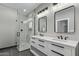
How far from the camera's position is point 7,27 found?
150 inches

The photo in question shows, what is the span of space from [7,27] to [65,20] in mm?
3586

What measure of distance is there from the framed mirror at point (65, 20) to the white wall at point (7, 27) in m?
3.15

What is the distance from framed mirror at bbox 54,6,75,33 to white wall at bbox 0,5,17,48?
315 cm

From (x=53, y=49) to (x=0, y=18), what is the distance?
3631mm

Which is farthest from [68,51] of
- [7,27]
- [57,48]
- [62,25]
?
[7,27]

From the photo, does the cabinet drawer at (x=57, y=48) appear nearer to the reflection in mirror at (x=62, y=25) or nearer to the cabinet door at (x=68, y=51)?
the cabinet door at (x=68, y=51)

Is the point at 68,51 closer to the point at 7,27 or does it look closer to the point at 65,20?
the point at 65,20

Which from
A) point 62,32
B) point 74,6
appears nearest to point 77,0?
point 74,6

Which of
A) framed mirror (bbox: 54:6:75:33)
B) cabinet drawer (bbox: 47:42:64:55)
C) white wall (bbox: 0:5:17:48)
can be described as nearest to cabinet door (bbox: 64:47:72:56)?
cabinet drawer (bbox: 47:42:64:55)

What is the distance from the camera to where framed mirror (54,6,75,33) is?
1.75m

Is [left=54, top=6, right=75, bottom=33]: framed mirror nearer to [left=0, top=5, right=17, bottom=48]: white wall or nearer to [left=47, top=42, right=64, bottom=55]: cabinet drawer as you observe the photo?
[left=47, top=42, right=64, bottom=55]: cabinet drawer

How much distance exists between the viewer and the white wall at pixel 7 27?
3588mm

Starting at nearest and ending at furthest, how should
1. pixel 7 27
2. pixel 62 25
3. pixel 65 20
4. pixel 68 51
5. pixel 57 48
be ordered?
pixel 68 51, pixel 57 48, pixel 65 20, pixel 62 25, pixel 7 27

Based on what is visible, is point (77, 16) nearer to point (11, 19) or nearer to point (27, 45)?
point (27, 45)
